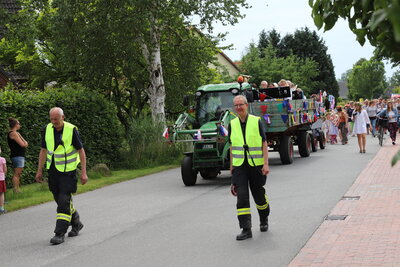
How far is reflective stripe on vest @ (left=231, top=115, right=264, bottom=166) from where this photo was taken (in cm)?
764

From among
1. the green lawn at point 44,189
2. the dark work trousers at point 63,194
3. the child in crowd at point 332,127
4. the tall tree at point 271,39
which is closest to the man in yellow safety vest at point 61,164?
the dark work trousers at point 63,194

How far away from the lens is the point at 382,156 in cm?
1861

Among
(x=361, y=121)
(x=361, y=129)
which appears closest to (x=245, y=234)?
(x=361, y=129)

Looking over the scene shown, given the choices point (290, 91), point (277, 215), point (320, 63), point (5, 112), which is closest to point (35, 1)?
point (5, 112)

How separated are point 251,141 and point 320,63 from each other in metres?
60.7

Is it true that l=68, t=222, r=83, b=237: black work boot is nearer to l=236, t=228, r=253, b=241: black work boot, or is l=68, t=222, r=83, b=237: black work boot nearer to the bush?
l=236, t=228, r=253, b=241: black work boot

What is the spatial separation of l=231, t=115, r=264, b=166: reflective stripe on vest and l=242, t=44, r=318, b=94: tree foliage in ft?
159

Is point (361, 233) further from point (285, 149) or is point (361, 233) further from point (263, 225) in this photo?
point (285, 149)

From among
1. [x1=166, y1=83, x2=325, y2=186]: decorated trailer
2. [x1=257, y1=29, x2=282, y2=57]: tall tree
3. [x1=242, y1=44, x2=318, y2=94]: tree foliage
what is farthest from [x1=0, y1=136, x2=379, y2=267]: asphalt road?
[x1=257, y1=29, x2=282, y2=57]: tall tree

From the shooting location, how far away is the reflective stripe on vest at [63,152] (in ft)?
26.4

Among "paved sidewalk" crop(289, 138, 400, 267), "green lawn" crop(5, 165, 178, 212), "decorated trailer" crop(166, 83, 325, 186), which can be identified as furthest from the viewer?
"decorated trailer" crop(166, 83, 325, 186)

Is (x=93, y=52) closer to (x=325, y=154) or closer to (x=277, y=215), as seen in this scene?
(x=325, y=154)

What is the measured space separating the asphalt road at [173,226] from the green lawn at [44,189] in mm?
391

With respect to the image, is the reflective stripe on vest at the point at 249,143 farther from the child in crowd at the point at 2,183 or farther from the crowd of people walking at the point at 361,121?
the crowd of people walking at the point at 361,121
